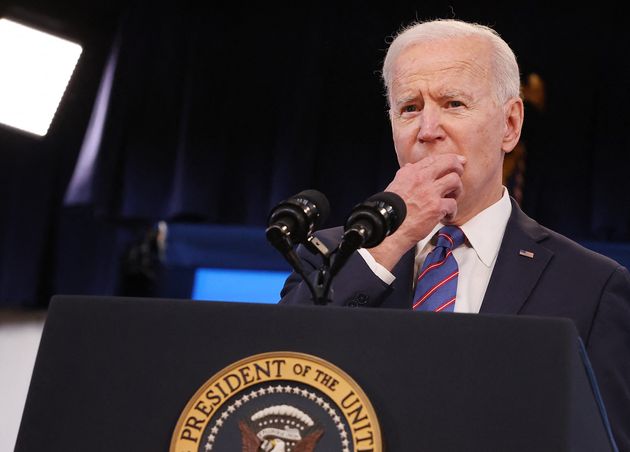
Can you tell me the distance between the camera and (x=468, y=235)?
186cm

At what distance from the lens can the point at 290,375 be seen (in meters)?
1.06

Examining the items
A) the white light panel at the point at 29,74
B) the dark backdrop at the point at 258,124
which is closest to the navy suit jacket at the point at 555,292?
the white light panel at the point at 29,74

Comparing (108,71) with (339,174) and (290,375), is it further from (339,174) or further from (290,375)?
(290,375)

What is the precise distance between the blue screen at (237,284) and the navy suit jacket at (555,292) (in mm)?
1711

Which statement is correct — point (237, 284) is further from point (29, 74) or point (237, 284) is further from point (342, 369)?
point (342, 369)

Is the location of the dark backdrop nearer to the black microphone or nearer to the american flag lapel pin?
the american flag lapel pin

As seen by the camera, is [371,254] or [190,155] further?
[190,155]

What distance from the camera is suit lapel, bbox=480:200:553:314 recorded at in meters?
1.70

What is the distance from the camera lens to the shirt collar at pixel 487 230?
6.03 ft

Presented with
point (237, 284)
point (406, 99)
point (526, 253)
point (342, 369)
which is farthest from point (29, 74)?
point (342, 369)

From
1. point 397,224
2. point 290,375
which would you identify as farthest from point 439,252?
point 290,375

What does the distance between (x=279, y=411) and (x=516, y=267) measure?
793 mm

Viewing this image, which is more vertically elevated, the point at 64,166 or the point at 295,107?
the point at 295,107

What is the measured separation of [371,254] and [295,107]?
223cm
